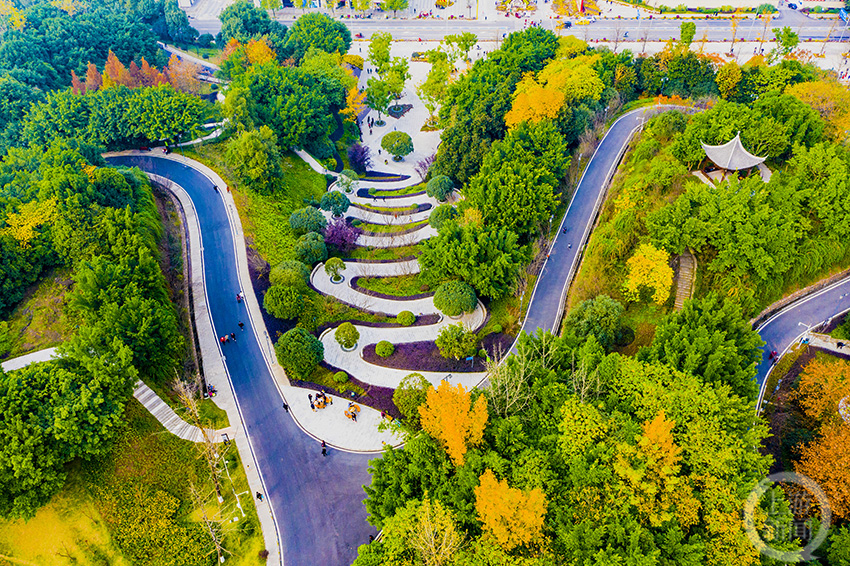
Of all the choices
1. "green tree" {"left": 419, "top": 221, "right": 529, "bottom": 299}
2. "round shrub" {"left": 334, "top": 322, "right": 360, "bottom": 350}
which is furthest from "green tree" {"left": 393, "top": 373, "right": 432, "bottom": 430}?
"green tree" {"left": 419, "top": 221, "right": 529, "bottom": 299}

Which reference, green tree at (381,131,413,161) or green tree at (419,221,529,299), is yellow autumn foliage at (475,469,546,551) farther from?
green tree at (381,131,413,161)

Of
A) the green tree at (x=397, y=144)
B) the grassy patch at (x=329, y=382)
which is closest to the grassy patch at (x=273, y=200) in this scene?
the green tree at (x=397, y=144)

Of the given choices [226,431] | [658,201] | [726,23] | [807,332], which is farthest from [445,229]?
[726,23]

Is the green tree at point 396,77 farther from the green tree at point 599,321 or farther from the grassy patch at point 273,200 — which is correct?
the green tree at point 599,321

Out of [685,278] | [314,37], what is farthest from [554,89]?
[314,37]

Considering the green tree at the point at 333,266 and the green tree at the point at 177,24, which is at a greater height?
the green tree at the point at 177,24

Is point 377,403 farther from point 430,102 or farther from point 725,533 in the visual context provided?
point 430,102
